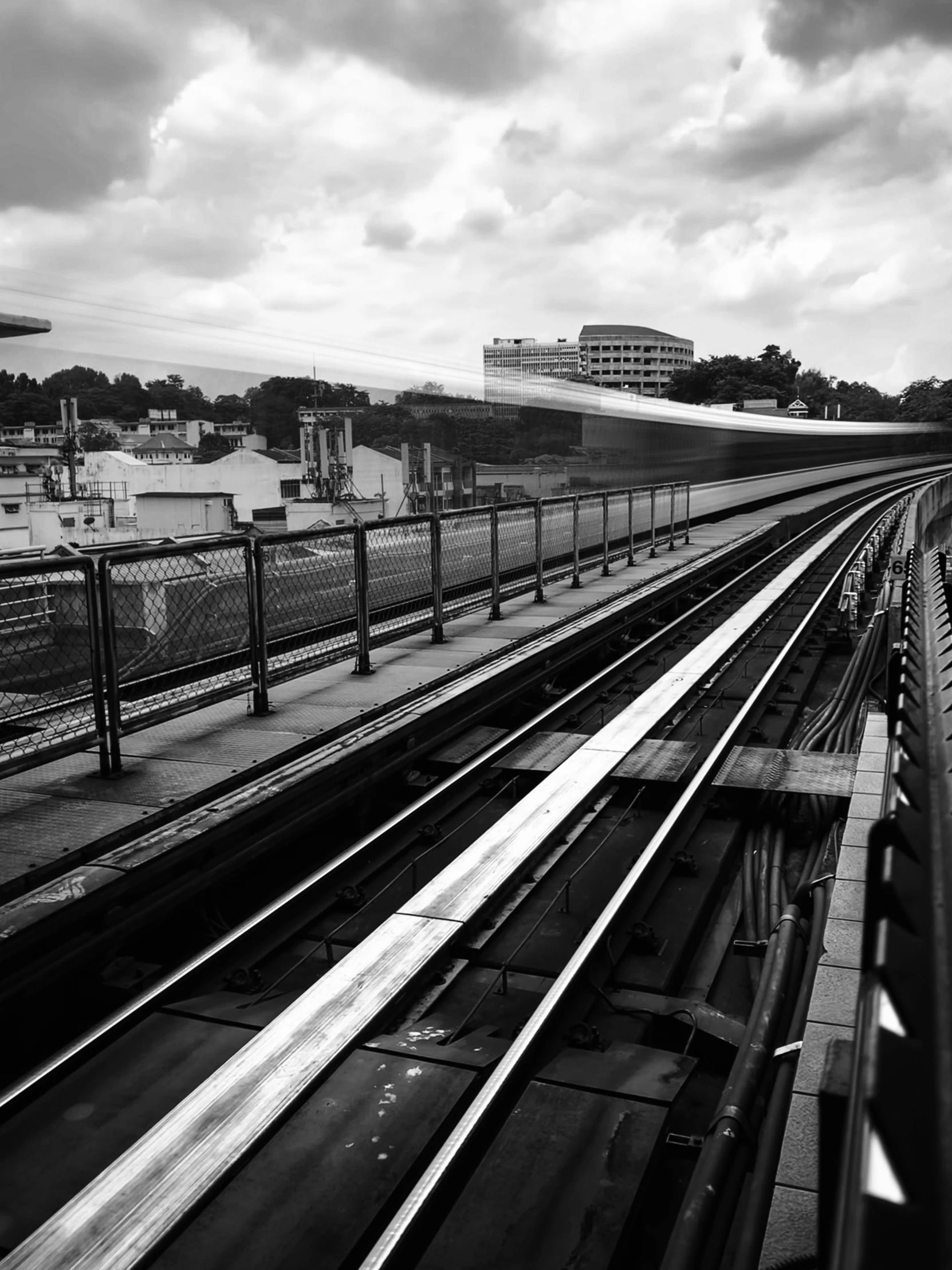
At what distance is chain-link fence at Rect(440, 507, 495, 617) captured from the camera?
10602 millimetres

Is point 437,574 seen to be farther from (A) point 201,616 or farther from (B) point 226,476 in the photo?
(A) point 201,616

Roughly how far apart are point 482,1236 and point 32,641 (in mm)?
3624

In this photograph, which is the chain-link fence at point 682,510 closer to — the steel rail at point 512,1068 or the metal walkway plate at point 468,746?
the metal walkway plate at point 468,746

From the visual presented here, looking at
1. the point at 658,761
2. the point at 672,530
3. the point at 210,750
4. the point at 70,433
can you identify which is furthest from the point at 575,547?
the point at 210,750

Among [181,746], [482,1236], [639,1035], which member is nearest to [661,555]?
[181,746]

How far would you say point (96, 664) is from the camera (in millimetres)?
5516

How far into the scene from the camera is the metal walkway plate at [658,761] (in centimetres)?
700

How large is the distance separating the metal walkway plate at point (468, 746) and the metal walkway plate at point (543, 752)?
0.23 metres

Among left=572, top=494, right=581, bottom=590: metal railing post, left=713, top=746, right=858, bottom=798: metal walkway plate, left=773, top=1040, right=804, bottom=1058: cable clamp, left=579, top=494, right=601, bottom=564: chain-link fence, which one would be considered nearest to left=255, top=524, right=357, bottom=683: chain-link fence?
left=713, top=746, right=858, bottom=798: metal walkway plate

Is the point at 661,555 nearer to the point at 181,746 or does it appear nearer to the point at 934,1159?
the point at 181,746

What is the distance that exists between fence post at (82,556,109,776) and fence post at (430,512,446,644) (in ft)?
15.4

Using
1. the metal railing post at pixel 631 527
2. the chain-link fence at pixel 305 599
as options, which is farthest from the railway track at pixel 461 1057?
the metal railing post at pixel 631 527

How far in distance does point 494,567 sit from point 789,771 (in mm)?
5478

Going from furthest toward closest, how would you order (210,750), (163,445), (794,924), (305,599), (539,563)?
(539,563)
(163,445)
(305,599)
(210,750)
(794,924)
